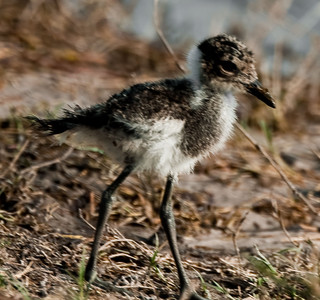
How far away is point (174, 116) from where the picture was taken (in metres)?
3.16

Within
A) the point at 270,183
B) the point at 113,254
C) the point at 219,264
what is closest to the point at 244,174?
the point at 270,183

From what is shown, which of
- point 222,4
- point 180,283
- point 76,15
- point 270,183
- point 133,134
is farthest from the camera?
point 222,4

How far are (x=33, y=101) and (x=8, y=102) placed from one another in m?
0.18

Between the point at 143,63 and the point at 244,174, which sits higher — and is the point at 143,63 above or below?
above

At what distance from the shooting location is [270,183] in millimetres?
4754

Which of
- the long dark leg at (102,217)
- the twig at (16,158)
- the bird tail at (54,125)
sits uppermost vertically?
the twig at (16,158)

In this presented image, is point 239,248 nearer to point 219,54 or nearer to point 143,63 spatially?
point 219,54

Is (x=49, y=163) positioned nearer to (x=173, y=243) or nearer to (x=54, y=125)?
(x=54, y=125)

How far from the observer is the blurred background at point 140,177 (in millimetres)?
3439

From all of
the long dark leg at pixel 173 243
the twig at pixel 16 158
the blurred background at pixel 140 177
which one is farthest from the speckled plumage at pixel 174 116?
the twig at pixel 16 158

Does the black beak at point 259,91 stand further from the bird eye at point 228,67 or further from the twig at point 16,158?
the twig at point 16,158

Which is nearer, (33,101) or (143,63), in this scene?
(33,101)

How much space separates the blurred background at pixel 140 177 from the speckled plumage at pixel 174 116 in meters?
0.49

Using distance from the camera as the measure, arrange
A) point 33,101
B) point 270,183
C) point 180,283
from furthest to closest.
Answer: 1. point 33,101
2. point 270,183
3. point 180,283
